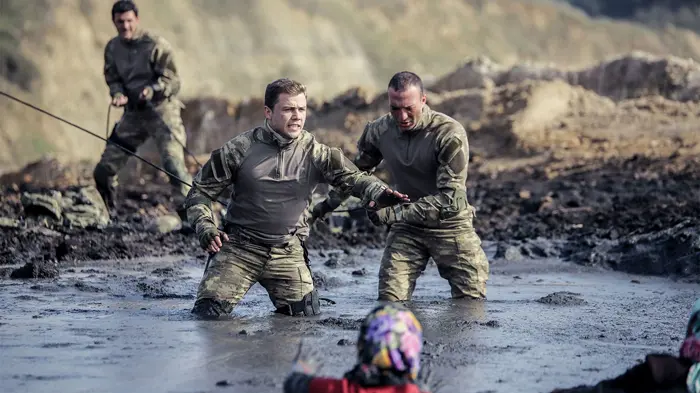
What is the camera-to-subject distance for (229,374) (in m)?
6.04

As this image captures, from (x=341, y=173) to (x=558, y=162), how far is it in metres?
14.3

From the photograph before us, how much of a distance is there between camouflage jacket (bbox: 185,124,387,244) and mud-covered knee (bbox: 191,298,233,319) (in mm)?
458

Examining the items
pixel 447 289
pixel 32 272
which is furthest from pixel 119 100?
pixel 447 289

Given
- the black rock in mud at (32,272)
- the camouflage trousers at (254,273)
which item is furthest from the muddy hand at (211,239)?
the black rock in mud at (32,272)

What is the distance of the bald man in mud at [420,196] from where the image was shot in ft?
27.0

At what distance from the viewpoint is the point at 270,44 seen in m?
50.2

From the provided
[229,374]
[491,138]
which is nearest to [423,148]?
[229,374]

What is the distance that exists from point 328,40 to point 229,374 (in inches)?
1823

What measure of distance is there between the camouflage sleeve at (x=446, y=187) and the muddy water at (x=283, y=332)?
65 centimetres

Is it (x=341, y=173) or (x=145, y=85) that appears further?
(x=145, y=85)

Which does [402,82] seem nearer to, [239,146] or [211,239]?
[239,146]

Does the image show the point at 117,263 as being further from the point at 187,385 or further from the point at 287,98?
the point at 187,385

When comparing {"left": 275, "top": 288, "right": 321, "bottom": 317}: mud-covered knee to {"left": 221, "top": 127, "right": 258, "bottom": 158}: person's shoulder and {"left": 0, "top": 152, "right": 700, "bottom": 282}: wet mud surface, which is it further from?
{"left": 0, "top": 152, "right": 700, "bottom": 282}: wet mud surface

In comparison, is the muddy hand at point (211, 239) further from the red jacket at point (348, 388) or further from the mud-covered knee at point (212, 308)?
the red jacket at point (348, 388)
